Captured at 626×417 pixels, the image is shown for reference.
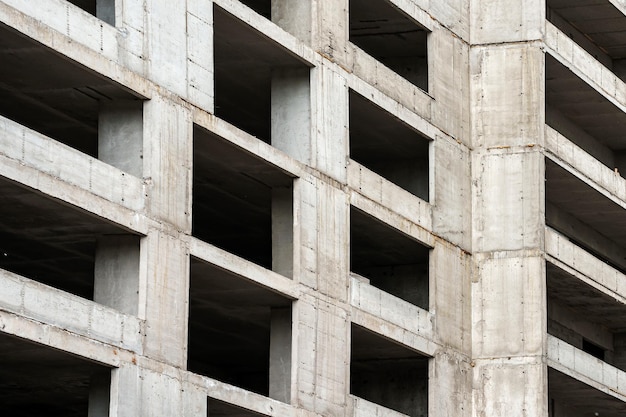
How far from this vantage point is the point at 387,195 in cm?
3766

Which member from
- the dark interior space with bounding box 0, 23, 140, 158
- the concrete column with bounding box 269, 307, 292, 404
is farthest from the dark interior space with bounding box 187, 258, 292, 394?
the dark interior space with bounding box 0, 23, 140, 158

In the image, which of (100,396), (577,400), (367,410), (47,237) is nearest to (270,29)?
(47,237)

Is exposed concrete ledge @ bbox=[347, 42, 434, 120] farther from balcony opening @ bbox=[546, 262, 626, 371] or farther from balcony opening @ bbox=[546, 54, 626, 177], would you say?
balcony opening @ bbox=[546, 262, 626, 371]

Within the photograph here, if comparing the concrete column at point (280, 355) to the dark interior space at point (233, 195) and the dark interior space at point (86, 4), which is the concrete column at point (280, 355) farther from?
the dark interior space at point (86, 4)

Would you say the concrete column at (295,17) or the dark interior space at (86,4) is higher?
the concrete column at (295,17)

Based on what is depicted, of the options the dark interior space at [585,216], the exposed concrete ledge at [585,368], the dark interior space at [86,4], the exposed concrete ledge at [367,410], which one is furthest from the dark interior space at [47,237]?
the dark interior space at [585,216]

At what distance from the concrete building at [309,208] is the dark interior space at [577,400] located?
0.11m

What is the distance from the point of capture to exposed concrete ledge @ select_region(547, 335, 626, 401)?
41.4 metres

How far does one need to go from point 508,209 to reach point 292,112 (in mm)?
7642

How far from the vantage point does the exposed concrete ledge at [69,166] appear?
87.6 ft

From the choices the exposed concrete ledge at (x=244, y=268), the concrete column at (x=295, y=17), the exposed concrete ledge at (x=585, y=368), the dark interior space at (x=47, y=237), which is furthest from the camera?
the exposed concrete ledge at (x=585, y=368)

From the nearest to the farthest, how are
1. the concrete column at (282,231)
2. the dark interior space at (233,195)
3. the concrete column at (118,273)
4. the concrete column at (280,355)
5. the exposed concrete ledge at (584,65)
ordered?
the concrete column at (118,273)
the dark interior space at (233,195)
the concrete column at (280,355)
the concrete column at (282,231)
the exposed concrete ledge at (584,65)

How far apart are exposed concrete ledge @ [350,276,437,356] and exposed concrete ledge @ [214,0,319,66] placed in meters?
4.67

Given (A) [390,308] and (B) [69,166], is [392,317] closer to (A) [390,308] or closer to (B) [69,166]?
(A) [390,308]
